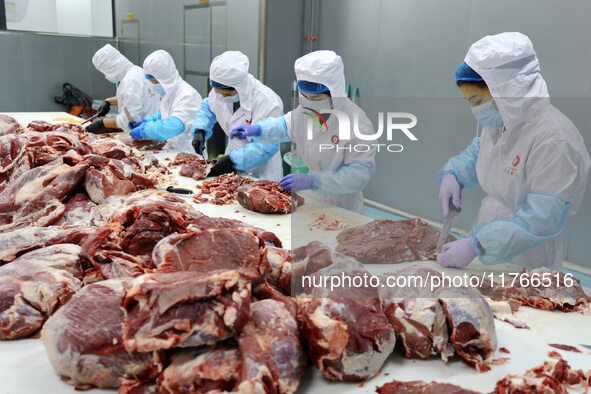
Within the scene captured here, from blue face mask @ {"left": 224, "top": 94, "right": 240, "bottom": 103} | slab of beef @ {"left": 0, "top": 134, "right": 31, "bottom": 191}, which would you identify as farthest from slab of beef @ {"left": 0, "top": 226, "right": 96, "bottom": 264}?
blue face mask @ {"left": 224, "top": 94, "right": 240, "bottom": 103}

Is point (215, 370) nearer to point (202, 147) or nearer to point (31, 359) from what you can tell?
point (31, 359)

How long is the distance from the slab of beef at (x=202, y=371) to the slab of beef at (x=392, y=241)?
32.1 inches

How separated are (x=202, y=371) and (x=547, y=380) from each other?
952 millimetres

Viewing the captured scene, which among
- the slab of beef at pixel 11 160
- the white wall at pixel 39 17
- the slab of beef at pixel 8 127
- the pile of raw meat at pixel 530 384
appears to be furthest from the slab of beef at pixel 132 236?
the white wall at pixel 39 17

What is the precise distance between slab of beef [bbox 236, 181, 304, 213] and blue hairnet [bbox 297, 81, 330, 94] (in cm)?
86

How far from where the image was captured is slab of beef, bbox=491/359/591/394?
1.35 metres

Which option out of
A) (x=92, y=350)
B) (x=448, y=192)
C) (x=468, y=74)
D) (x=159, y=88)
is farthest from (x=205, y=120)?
(x=92, y=350)

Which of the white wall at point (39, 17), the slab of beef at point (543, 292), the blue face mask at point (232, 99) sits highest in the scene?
the white wall at point (39, 17)

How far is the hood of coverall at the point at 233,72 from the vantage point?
16.3 ft

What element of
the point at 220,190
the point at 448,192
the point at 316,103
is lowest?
the point at 220,190

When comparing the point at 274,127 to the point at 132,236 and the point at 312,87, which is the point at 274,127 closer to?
the point at 312,87

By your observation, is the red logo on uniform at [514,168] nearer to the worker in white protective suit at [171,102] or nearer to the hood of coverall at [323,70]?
the hood of coverall at [323,70]

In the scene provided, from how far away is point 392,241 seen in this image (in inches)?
81.4

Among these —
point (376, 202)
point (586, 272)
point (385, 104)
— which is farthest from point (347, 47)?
point (385, 104)
